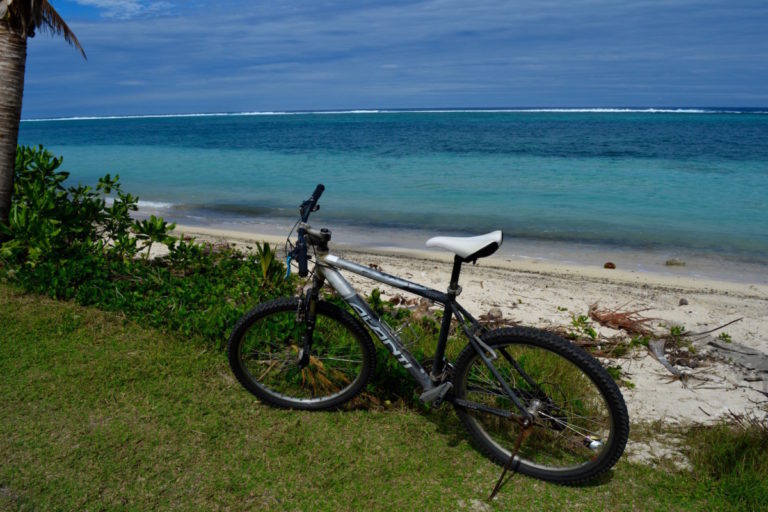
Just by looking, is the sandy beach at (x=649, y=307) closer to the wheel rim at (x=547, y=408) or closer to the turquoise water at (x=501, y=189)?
the wheel rim at (x=547, y=408)

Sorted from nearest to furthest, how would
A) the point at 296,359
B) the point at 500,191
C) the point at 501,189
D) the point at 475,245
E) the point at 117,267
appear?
the point at 475,245 < the point at 296,359 < the point at 117,267 < the point at 500,191 < the point at 501,189

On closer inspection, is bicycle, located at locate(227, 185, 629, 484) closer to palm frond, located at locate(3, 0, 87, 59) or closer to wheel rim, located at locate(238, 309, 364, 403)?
wheel rim, located at locate(238, 309, 364, 403)

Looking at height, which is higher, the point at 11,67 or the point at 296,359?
the point at 11,67

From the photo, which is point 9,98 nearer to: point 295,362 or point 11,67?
point 11,67

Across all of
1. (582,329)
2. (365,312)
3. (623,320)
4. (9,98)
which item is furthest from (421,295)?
(9,98)

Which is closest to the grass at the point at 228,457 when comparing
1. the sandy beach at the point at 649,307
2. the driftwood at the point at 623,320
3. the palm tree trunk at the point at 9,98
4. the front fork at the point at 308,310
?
the front fork at the point at 308,310

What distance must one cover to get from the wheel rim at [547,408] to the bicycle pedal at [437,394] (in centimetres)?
13

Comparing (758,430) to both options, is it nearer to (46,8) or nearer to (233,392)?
(233,392)

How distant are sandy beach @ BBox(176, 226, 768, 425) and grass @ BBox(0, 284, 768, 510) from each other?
3.59ft

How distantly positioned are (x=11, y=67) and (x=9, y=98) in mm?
333

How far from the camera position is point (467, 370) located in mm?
3729

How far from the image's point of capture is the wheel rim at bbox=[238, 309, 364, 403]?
427 cm

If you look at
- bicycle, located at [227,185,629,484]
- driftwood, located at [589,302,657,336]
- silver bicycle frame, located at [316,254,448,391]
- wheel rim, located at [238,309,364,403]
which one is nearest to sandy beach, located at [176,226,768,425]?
driftwood, located at [589,302,657,336]

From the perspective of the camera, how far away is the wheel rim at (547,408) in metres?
3.59
